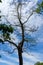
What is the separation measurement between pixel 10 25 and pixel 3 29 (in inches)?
34.4

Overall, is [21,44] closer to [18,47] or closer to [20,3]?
[18,47]

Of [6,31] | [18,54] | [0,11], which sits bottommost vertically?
[18,54]

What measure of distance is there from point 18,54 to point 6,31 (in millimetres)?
1965

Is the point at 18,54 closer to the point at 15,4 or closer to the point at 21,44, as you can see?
the point at 21,44

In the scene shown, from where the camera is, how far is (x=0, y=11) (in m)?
22.3

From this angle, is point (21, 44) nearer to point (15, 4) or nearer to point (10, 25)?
point (10, 25)

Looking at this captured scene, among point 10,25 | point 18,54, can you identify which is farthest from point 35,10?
point 18,54

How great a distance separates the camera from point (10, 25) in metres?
22.8

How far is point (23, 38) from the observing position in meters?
22.4

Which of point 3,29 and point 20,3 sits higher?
point 20,3

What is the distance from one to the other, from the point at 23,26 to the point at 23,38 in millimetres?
937

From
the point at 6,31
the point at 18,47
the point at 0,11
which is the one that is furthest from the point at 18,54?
the point at 0,11

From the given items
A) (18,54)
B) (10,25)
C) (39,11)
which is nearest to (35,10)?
(39,11)

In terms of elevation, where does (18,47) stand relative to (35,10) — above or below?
below
